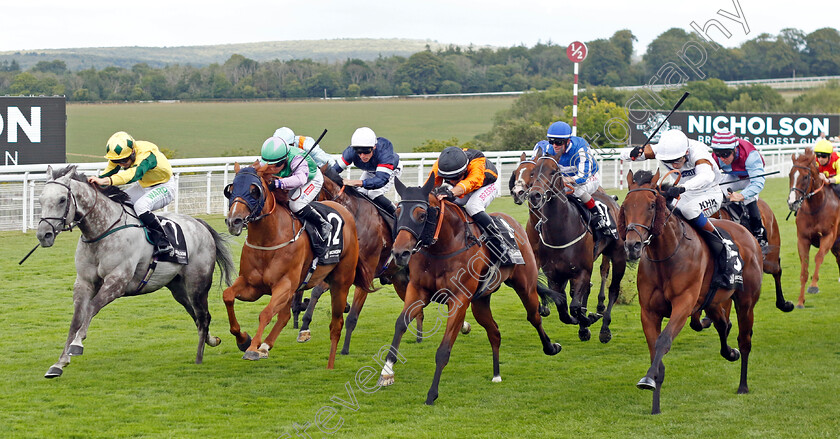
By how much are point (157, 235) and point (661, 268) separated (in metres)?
3.94

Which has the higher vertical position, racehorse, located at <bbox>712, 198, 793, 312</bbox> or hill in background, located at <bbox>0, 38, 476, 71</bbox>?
hill in background, located at <bbox>0, 38, 476, 71</bbox>

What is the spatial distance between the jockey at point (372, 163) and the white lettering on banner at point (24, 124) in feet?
39.4

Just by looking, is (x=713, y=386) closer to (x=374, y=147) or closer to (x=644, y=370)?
(x=644, y=370)

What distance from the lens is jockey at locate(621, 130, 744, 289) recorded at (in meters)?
6.61

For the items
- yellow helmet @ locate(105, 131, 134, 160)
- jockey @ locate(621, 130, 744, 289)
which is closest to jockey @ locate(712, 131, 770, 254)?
jockey @ locate(621, 130, 744, 289)

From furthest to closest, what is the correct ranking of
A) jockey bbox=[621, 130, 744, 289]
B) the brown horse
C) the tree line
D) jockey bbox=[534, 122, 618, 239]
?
the tree line, the brown horse, jockey bbox=[534, 122, 618, 239], jockey bbox=[621, 130, 744, 289]

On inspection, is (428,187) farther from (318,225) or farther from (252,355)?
(252,355)

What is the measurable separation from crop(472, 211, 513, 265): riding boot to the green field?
3373cm

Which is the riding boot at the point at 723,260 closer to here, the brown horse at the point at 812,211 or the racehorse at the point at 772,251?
the racehorse at the point at 772,251

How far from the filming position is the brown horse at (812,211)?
10266mm

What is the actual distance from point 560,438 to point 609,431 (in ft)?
1.14

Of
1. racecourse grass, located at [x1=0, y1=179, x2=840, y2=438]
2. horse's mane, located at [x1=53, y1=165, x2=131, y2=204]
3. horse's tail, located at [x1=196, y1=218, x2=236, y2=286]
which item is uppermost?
horse's mane, located at [x1=53, y1=165, x2=131, y2=204]

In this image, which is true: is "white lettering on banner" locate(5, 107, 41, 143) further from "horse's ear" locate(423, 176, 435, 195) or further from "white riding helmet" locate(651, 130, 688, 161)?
"white riding helmet" locate(651, 130, 688, 161)

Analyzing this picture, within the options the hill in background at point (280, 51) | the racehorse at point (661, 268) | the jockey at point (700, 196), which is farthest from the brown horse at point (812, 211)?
the hill in background at point (280, 51)
